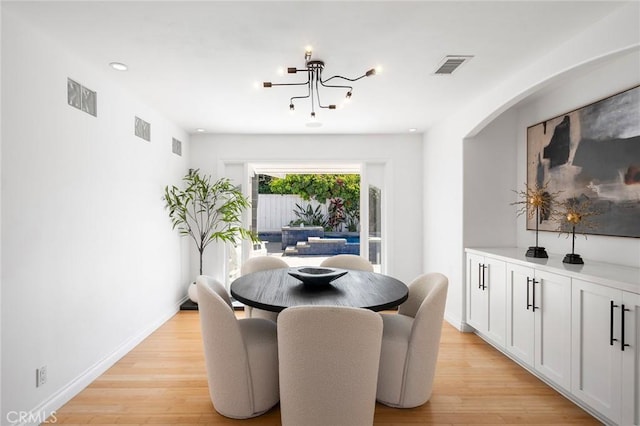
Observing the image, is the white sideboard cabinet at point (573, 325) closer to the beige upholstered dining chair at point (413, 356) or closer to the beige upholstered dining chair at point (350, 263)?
the beige upholstered dining chair at point (413, 356)

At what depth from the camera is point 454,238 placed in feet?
→ 13.8

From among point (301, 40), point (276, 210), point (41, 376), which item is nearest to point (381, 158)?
point (301, 40)

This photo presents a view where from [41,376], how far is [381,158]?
445cm

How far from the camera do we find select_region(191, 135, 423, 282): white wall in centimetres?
526

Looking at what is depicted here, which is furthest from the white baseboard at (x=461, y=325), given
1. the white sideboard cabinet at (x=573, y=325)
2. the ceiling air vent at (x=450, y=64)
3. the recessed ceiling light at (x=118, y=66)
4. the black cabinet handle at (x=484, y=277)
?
the recessed ceiling light at (x=118, y=66)

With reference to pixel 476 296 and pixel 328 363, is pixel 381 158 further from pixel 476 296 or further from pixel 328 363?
pixel 328 363

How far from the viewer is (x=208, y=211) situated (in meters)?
5.10

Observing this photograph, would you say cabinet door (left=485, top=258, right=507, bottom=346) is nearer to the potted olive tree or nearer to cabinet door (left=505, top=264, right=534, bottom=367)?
cabinet door (left=505, top=264, right=534, bottom=367)

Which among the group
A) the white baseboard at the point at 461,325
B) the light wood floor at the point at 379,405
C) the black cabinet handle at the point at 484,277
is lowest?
the light wood floor at the point at 379,405

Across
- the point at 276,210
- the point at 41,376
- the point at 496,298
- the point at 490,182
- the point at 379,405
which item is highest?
the point at 490,182

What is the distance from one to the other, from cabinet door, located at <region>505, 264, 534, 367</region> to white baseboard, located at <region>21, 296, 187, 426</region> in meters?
3.43

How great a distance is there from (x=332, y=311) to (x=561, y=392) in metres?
2.03

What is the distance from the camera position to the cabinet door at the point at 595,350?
2078 mm

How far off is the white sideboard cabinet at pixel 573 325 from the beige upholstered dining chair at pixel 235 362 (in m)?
1.98
